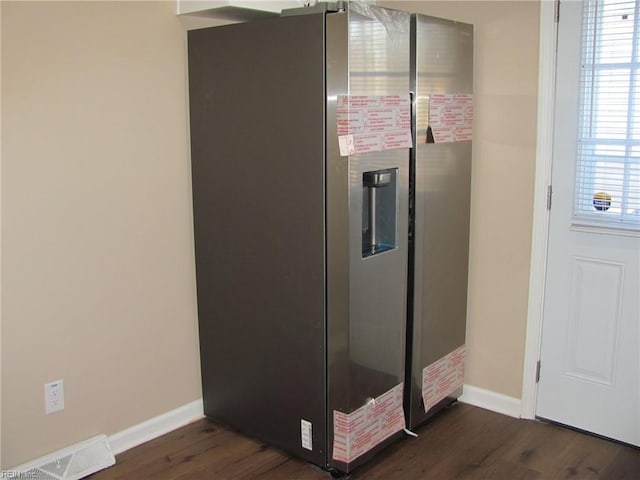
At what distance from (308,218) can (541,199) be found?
3.48ft

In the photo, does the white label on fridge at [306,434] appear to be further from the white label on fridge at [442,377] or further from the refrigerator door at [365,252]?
the white label on fridge at [442,377]

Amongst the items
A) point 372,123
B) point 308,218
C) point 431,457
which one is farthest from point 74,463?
point 372,123

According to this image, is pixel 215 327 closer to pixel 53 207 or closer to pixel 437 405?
pixel 53 207

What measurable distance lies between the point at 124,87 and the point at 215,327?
1.04 metres

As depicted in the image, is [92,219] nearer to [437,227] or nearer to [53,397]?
[53,397]

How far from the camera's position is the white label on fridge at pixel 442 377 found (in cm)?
283

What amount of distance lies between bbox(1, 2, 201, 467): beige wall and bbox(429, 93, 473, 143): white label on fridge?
1.02 metres

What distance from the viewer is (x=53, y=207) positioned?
2.33 m

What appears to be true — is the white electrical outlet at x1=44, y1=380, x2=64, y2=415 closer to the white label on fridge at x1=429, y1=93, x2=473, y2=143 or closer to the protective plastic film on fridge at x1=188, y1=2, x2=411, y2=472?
the protective plastic film on fridge at x1=188, y1=2, x2=411, y2=472

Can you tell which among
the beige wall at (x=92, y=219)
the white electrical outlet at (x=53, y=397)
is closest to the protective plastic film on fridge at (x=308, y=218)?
the beige wall at (x=92, y=219)

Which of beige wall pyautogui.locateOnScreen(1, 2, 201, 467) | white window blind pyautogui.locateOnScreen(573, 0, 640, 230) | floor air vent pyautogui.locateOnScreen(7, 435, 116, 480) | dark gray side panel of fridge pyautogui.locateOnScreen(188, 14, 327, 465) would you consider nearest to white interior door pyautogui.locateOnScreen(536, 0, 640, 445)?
white window blind pyautogui.locateOnScreen(573, 0, 640, 230)

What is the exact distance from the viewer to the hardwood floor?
2.51m

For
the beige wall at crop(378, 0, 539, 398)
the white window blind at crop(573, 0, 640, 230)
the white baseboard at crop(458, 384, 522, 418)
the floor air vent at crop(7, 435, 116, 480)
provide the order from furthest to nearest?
1. the white baseboard at crop(458, 384, 522, 418)
2. the beige wall at crop(378, 0, 539, 398)
3. the white window blind at crop(573, 0, 640, 230)
4. the floor air vent at crop(7, 435, 116, 480)

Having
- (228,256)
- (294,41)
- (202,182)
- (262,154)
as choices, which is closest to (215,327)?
(228,256)
